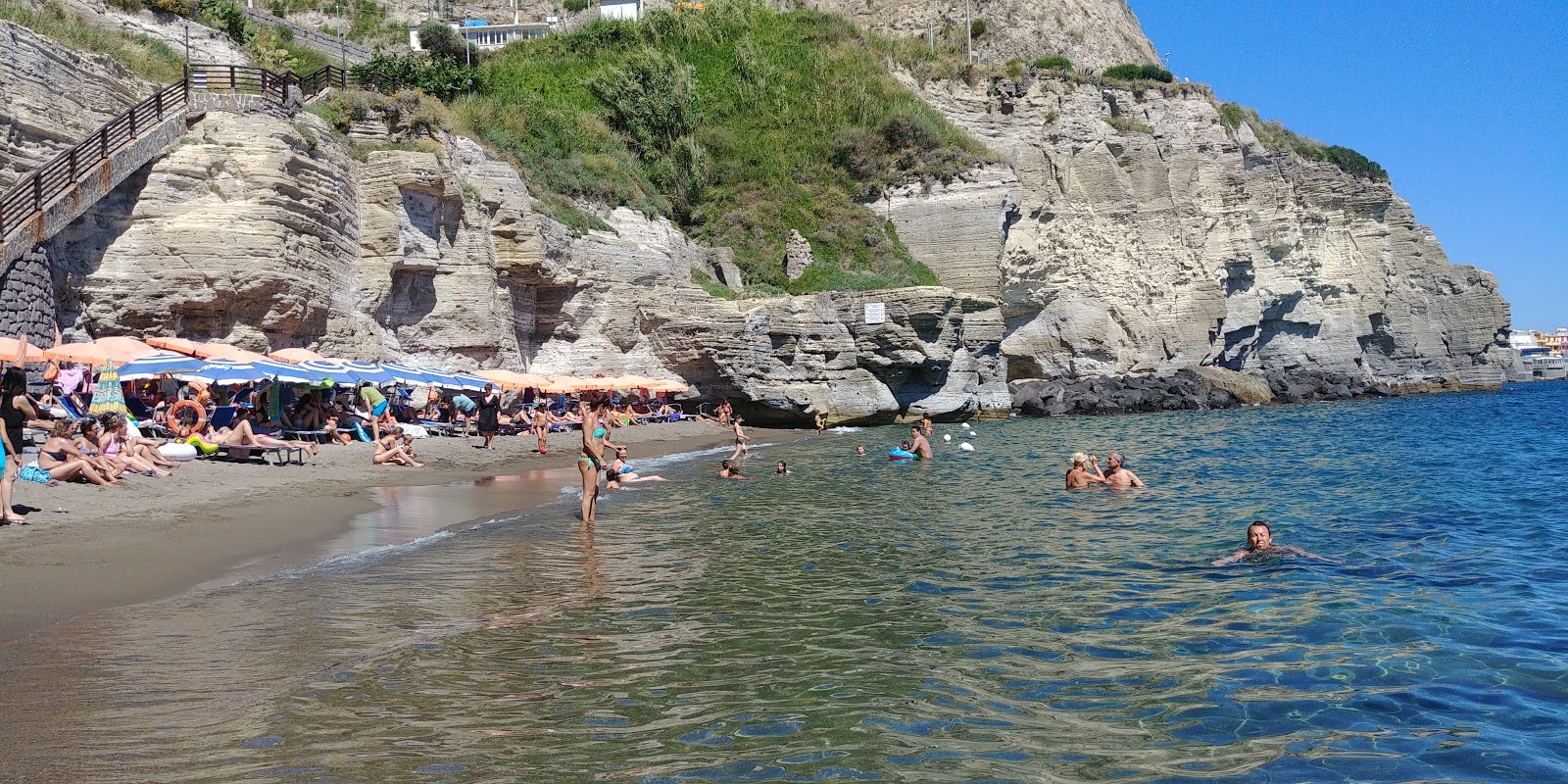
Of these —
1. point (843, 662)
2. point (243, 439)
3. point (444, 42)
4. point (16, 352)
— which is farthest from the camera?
point (444, 42)

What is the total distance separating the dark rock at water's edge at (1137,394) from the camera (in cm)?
3853

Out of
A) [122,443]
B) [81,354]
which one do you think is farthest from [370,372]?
[122,443]

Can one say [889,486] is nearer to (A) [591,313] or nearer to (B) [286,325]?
(B) [286,325]

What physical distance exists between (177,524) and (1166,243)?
42.1 m

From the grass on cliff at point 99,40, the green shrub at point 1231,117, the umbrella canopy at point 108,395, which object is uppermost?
the green shrub at point 1231,117

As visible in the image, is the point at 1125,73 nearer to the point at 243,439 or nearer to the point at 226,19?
the point at 226,19

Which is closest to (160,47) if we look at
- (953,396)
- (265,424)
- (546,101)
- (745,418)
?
(265,424)

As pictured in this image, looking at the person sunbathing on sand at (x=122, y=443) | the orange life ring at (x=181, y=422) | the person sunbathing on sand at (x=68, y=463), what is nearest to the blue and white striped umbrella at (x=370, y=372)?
the orange life ring at (x=181, y=422)

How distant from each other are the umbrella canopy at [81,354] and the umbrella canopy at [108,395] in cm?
170

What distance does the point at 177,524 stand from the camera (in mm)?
9273

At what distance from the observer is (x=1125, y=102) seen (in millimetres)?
47094

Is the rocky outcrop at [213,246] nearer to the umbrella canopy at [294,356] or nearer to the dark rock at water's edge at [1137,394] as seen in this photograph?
the umbrella canopy at [294,356]

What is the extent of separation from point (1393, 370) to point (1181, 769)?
60.5 metres

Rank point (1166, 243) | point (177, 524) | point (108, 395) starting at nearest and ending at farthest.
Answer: point (177, 524) → point (108, 395) → point (1166, 243)
